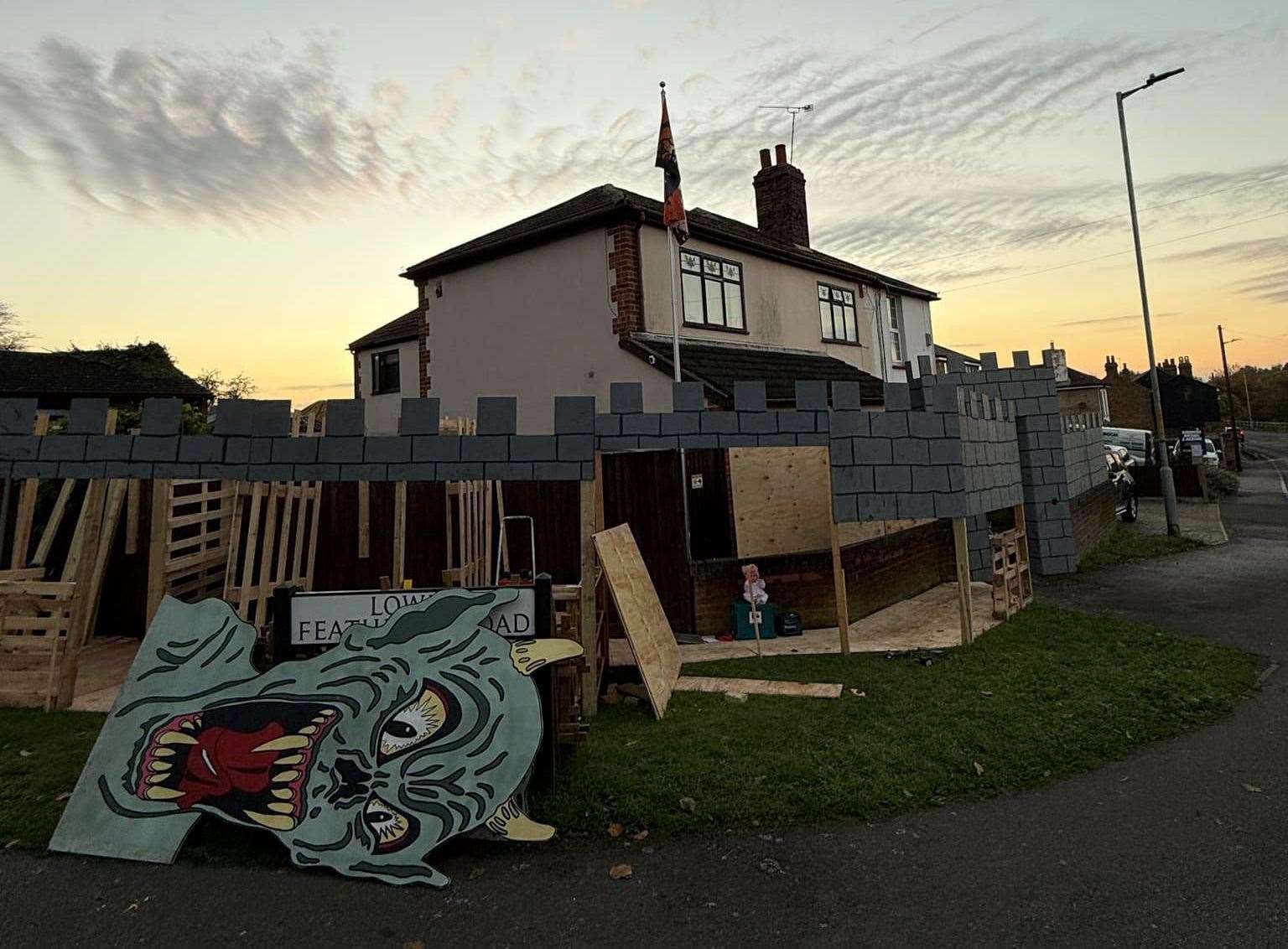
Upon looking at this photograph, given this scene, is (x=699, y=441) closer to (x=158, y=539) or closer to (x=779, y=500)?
(x=779, y=500)

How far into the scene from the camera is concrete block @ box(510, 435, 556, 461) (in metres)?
7.29

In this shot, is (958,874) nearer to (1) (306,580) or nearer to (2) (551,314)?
(1) (306,580)

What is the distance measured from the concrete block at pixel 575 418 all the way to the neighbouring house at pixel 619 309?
5.30m

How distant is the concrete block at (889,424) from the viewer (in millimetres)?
8742

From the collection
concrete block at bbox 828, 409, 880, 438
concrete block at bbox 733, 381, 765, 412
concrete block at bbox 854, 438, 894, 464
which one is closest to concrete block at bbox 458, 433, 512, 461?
concrete block at bbox 733, 381, 765, 412

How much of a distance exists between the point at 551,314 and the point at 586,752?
11.5m

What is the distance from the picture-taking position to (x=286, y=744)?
4.61 m

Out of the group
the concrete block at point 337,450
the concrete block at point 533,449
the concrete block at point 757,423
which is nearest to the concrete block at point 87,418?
the concrete block at point 337,450

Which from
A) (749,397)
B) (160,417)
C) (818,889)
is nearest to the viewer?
(818,889)

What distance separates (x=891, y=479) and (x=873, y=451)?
1.49ft

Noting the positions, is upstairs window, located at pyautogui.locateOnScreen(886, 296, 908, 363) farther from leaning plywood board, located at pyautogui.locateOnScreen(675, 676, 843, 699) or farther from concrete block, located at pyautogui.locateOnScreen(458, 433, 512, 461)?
concrete block, located at pyautogui.locateOnScreen(458, 433, 512, 461)

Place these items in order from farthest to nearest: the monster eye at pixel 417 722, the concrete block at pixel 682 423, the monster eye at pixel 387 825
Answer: the concrete block at pixel 682 423 < the monster eye at pixel 417 722 < the monster eye at pixel 387 825

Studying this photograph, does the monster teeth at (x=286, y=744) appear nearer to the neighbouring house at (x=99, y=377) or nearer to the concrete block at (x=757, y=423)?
the concrete block at (x=757, y=423)

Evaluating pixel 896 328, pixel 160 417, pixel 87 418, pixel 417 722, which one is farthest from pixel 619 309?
pixel 896 328
